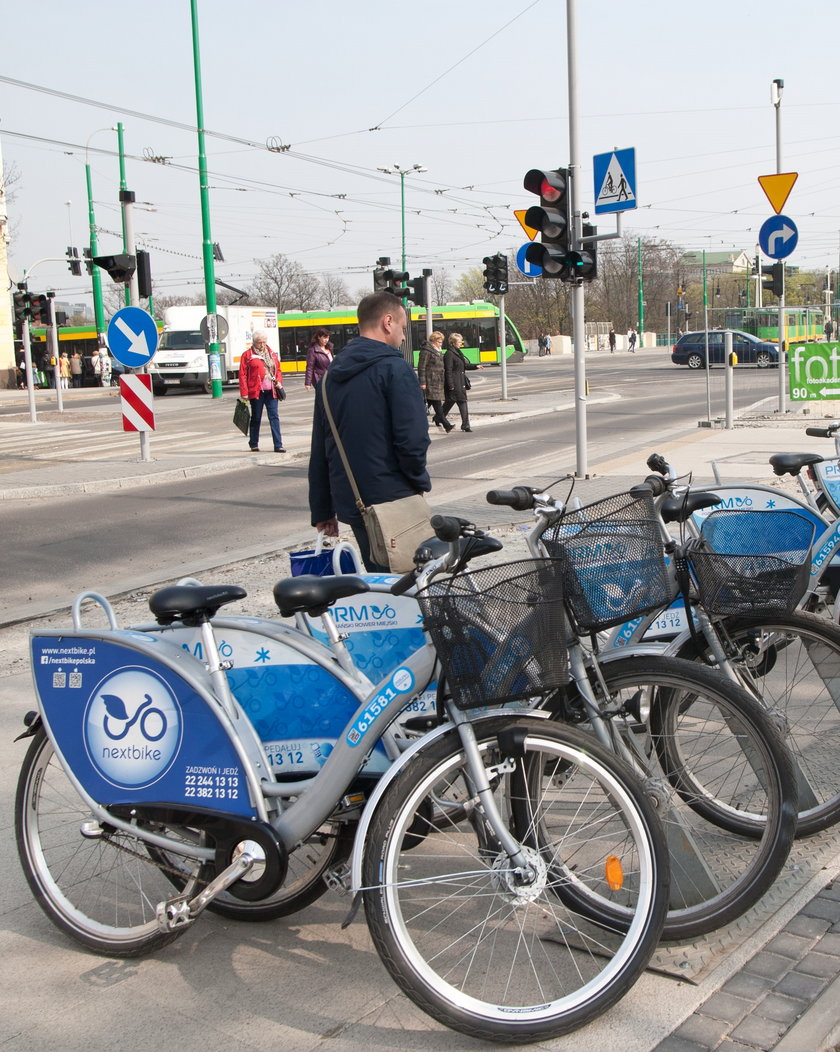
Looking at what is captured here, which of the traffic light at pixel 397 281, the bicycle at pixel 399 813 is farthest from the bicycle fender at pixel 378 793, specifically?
the traffic light at pixel 397 281

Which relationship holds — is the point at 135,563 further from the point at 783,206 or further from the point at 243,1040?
the point at 783,206

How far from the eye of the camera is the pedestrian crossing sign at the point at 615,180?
1202 centimetres

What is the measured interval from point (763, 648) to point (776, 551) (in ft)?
1.08

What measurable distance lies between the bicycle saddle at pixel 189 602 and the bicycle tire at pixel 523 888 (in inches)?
28.5

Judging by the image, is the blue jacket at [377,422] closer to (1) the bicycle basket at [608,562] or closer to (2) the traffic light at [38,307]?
(1) the bicycle basket at [608,562]

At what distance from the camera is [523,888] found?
267 cm

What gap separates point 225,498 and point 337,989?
1111cm

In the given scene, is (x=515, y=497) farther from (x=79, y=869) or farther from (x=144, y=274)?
(x=144, y=274)

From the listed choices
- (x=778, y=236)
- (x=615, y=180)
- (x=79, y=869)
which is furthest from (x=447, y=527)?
(x=778, y=236)

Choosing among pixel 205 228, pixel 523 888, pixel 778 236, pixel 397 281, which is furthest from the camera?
pixel 205 228

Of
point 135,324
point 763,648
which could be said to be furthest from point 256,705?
point 135,324

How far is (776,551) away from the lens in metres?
3.68

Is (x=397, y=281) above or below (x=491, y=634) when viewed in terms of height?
above

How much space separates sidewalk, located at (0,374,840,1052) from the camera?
105 inches
